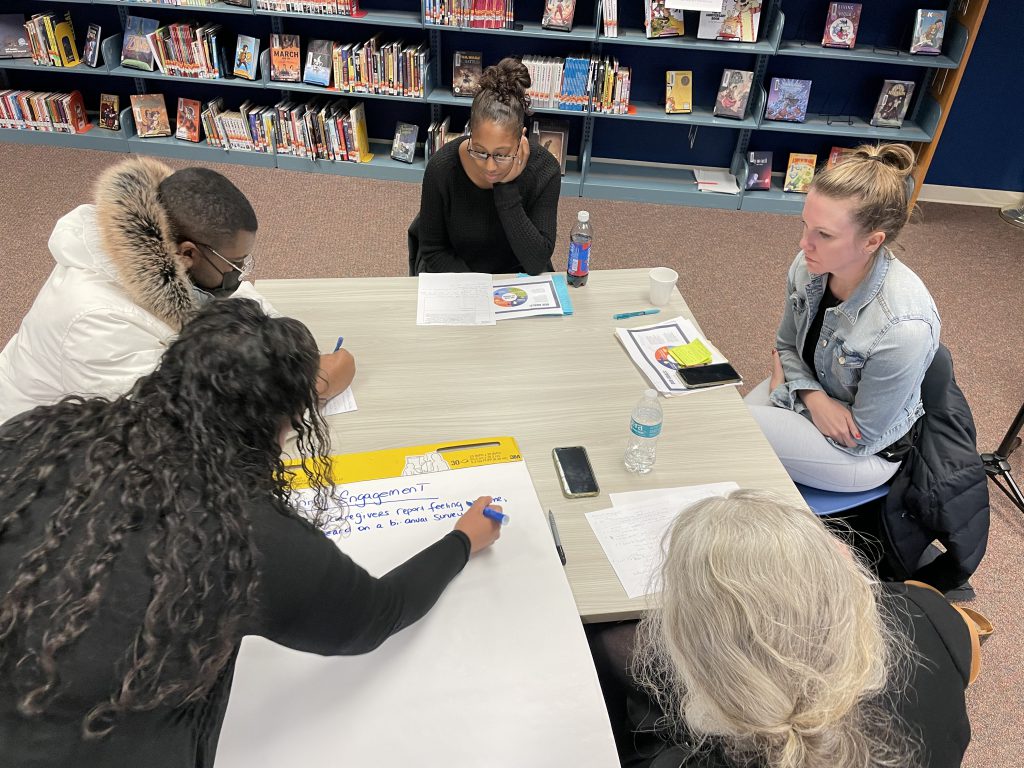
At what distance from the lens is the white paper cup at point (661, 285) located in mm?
1955

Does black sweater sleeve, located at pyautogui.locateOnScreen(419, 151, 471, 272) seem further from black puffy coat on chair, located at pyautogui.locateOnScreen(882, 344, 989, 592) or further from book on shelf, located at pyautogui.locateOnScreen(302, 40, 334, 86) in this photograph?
book on shelf, located at pyautogui.locateOnScreen(302, 40, 334, 86)

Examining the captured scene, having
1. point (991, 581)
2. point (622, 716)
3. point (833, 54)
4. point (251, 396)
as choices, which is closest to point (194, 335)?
point (251, 396)

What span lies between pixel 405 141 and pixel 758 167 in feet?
6.99

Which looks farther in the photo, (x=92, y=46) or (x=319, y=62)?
→ (x=92, y=46)

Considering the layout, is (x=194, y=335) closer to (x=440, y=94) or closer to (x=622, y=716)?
(x=622, y=716)

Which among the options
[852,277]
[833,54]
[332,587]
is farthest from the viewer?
[833,54]

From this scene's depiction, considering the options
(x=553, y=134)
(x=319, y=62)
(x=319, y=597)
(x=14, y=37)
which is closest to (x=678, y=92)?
(x=553, y=134)

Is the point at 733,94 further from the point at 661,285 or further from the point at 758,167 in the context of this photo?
the point at 661,285

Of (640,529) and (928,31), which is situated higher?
(928,31)

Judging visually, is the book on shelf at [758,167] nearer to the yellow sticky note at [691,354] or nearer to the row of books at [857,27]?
the row of books at [857,27]

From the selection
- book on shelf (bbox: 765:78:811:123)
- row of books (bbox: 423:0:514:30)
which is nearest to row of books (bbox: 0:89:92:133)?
row of books (bbox: 423:0:514:30)

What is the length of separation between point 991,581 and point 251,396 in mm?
2282

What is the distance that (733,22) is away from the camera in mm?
3660

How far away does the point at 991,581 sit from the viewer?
6.96 feet
